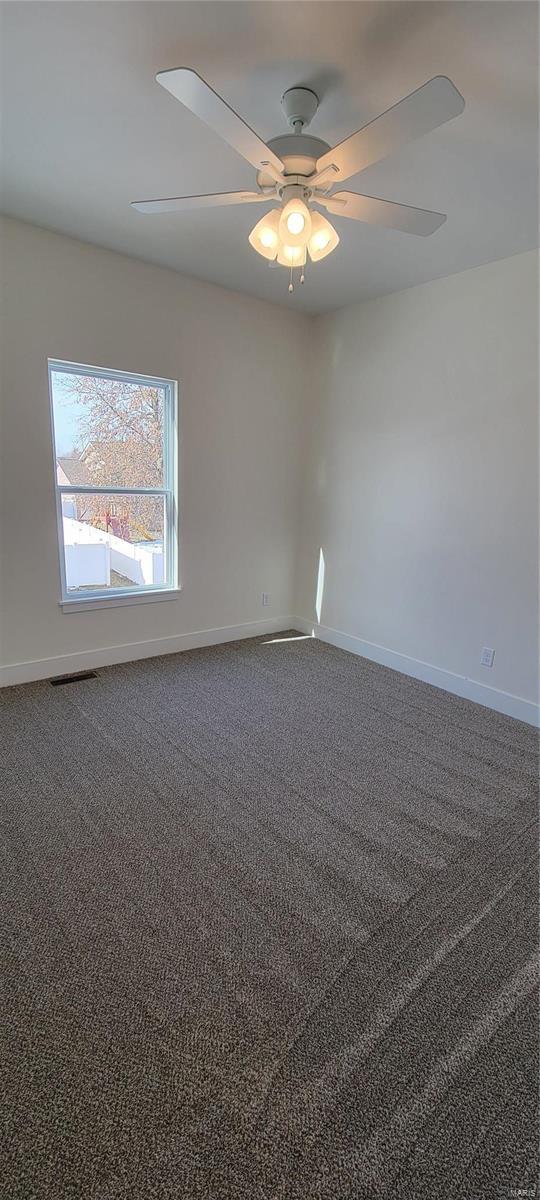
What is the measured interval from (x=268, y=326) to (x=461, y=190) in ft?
6.23

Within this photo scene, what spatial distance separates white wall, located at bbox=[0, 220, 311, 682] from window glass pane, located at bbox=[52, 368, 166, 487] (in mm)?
126

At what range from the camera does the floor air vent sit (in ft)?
10.4

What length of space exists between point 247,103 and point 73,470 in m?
2.04

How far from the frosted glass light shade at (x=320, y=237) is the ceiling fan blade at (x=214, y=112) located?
0.21 meters

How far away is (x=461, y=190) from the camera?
2088 millimetres

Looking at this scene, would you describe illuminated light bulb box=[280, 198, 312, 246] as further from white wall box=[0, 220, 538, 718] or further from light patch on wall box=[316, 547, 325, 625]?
light patch on wall box=[316, 547, 325, 625]

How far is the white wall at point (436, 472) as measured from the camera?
112 inches

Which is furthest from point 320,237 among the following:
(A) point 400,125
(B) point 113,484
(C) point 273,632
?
(C) point 273,632

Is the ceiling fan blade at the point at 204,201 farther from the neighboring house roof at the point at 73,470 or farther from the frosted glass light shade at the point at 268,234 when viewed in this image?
the neighboring house roof at the point at 73,470

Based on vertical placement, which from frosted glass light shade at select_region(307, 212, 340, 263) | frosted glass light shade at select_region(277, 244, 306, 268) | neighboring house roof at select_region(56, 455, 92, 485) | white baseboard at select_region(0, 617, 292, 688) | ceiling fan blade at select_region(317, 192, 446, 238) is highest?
ceiling fan blade at select_region(317, 192, 446, 238)

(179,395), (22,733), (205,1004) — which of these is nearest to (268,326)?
(179,395)

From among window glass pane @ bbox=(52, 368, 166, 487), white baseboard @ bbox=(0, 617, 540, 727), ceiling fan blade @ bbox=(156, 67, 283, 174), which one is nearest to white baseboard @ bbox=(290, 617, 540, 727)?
white baseboard @ bbox=(0, 617, 540, 727)

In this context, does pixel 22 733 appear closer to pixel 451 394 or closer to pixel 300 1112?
pixel 300 1112

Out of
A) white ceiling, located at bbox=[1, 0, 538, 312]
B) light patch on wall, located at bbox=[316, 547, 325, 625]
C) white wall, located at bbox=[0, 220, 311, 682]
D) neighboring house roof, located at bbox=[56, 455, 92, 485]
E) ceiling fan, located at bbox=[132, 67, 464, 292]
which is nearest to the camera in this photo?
ceiling fan, located at bbox=[132, 67, 464, 292]
